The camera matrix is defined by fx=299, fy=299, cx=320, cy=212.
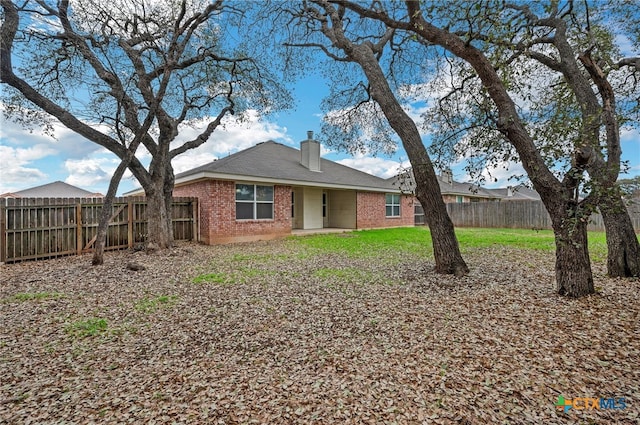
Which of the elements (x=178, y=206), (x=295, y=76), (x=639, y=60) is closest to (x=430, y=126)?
(x=639, y=60)

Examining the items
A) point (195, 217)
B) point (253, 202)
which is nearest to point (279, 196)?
point (253, 202)

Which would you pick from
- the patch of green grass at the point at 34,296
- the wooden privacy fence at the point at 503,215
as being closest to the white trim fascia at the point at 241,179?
the patch of green grass at the point at 34,296

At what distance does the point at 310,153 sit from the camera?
51.1 feet

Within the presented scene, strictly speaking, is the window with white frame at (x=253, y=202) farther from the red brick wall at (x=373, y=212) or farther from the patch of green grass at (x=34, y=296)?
the patch of green grass at (x=34, y=296)

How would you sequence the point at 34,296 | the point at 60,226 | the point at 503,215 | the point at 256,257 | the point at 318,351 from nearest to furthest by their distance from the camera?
1. the point at 318,351
2. the point at 34,296
3. the point at 256,257
4. the point at 60,226
5. the point at 503,215

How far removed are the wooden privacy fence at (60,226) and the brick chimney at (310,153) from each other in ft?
26.4

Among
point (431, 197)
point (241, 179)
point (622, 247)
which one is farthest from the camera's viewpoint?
point (241, 179)

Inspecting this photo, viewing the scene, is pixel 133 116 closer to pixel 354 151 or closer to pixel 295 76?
pixel 295 76

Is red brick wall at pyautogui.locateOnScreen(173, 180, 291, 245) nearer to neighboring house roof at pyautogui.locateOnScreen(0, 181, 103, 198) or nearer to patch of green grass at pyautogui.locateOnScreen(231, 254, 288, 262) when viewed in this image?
patch of green grass at pyautogui.locateOnScreen(231, 254, 288, 262)

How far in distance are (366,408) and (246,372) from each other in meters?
1.10

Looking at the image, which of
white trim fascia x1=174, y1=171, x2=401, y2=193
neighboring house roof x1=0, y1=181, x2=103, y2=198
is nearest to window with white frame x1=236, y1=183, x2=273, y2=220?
white trim fascia x1=174, y1=171, x2=401, y2=193

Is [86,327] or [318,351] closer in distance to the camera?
[318,351]

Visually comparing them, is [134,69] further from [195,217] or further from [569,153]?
[569,153]

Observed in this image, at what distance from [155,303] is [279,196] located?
8503 millimetres
